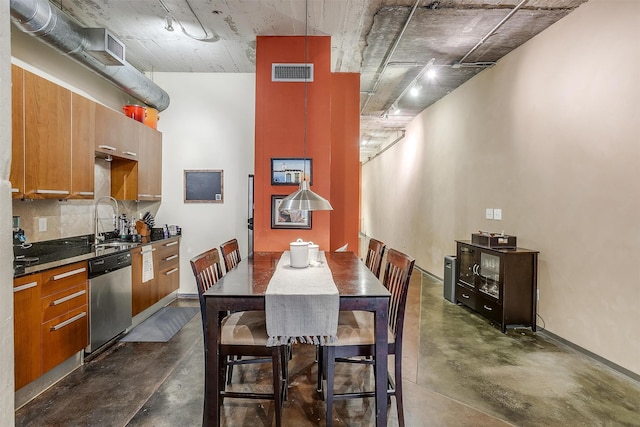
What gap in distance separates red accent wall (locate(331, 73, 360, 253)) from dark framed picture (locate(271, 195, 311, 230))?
800 mm

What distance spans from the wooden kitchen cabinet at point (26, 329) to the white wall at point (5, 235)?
2.03 meters

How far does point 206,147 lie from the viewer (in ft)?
15.4

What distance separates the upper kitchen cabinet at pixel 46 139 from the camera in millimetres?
2520

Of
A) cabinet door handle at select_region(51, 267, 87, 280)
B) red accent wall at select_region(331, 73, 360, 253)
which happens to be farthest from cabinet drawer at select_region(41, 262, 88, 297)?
red accent wall at select_region(331, 73, 360, 253)

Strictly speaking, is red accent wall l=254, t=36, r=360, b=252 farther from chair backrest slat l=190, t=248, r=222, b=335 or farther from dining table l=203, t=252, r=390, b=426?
dining table l=203, t=252, r=390, b=426

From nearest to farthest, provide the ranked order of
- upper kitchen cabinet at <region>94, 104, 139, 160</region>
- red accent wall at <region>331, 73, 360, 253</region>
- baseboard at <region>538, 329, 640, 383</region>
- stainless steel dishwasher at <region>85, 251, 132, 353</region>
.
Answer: baseboard at <region>538, 329, 640, 383</region> → stainless steel dishwasher at <region>85, 251, 132, 353</region> → upper kitchen cabinet at <region>94, 104, 139, 160</region> → red accent wall at <region>331, 73, 360, 253</region>

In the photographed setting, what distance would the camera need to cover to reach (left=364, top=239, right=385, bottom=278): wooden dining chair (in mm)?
2740

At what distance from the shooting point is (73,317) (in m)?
2.65

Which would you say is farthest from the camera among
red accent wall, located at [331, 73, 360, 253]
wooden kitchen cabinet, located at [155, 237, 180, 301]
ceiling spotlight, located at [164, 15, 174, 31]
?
red accent wall, located at [331, 73, 360, 253]

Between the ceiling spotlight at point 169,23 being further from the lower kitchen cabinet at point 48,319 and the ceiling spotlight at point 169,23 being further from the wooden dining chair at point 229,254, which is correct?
the lower kitchen cabinet at point 48,319

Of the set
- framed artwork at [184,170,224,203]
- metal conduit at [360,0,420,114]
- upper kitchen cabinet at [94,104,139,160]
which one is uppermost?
metal conduit at [360,0,420,114]

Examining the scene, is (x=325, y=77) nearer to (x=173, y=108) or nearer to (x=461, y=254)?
(x=173, y=108)

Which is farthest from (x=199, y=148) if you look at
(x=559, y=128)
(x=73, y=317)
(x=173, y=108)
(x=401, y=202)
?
(x=401, y=202)

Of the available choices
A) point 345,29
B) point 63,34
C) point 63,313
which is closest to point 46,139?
point 63,34
